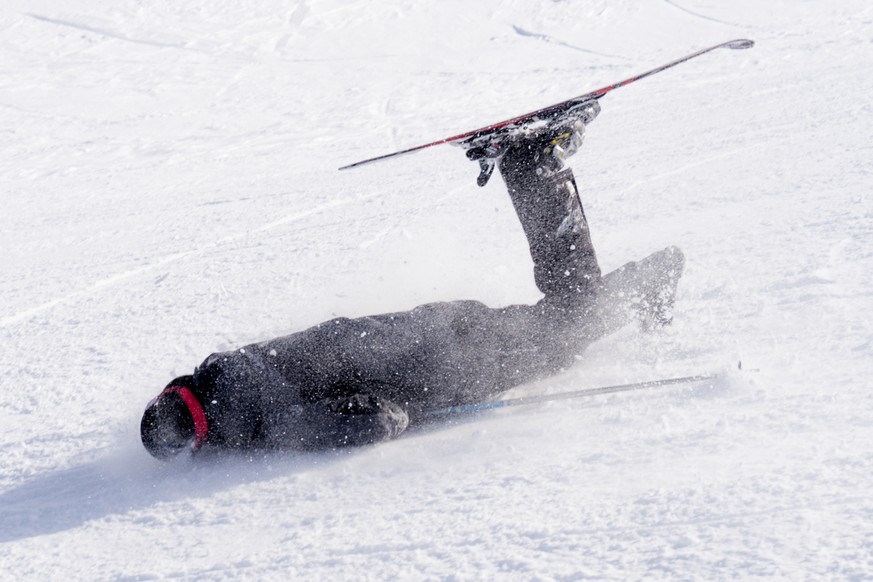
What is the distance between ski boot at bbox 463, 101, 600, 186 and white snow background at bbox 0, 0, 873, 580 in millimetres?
836

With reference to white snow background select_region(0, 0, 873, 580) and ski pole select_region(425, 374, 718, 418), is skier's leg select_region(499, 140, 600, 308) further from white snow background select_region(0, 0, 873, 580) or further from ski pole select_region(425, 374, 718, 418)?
ski pole select_region(425, 374, 718, 418)

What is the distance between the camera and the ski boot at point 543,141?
330 cm

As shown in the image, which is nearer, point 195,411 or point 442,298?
point 195,411

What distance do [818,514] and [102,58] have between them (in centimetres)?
1357

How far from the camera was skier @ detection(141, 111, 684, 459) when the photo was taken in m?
2.95

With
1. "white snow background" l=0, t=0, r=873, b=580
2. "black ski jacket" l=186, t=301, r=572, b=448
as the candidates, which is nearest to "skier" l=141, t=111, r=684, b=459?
"black ski jacket" l=186, t=301, r=572, b=448

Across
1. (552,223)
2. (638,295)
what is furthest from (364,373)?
(638,295)

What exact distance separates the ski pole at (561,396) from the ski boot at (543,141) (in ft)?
2.74

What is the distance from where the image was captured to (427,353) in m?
3.18

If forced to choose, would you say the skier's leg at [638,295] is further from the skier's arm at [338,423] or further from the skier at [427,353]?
the skier's arm at [338,423]

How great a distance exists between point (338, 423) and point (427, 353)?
464mm

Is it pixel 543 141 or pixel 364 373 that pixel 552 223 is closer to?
pixel 543 141

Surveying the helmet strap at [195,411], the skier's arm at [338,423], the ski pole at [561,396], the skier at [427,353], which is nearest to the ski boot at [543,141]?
the skier at [427,353]

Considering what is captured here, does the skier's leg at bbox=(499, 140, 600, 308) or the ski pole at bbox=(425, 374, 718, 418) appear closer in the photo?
the ski pole at bbox=(425, 374, 718, 418)
